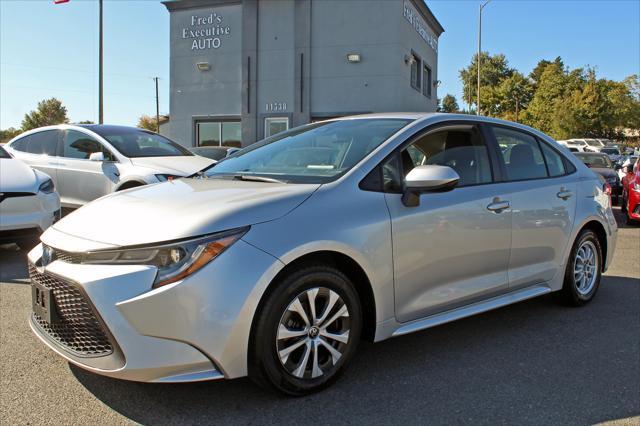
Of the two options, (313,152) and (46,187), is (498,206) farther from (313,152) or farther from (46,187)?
(46,187)

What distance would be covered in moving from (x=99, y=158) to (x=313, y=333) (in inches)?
215

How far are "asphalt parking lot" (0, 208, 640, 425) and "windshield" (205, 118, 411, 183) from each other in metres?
1.21

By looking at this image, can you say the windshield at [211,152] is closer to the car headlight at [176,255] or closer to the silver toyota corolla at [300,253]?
the silver toyota corolla at [300,253]

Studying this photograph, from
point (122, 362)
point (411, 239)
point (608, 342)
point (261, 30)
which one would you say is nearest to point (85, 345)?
point (122, 362)

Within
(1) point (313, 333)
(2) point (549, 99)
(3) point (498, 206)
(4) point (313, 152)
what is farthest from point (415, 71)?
(2) point (549, 99)

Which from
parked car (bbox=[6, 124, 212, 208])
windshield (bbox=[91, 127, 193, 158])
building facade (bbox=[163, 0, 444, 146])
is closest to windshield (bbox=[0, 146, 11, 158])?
parked car (bbox=[6, 124, 212, 208])

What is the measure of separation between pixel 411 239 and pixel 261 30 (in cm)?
2131

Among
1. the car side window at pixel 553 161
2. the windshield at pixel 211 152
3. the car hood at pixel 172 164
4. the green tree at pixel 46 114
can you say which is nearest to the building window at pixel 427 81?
the windshield at pixel 211 152

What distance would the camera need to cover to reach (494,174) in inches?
155

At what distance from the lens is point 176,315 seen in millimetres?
2453

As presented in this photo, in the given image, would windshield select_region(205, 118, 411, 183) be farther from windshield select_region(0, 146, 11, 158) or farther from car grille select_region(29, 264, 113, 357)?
windshield select_region(0, 146, 11, 158)

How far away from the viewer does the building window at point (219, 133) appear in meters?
23.8

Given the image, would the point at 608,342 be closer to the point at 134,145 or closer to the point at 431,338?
the point at 431,338

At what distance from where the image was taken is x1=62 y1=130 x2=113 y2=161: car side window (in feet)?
25.3
